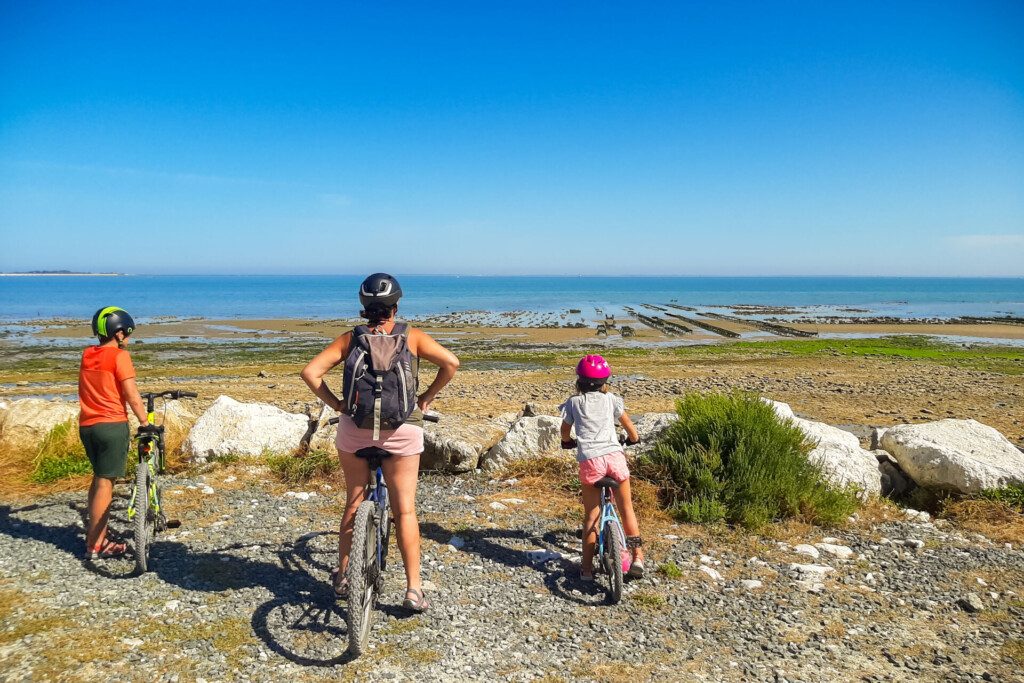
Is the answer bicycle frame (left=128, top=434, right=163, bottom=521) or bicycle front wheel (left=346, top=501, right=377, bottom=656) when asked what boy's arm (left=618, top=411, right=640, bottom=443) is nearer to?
bicycle front wheel (left=346, top=501, right=377, bottom=656)

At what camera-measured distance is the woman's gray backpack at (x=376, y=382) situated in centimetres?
417

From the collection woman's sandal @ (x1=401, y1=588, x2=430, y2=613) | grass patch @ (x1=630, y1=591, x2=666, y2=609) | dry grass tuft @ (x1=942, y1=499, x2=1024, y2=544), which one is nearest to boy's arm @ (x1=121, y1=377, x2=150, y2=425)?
woman's sandal @ (x1=401, y1=588, x2=430, y2=613)

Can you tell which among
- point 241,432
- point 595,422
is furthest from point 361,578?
point 241,432

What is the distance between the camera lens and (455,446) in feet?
28.8

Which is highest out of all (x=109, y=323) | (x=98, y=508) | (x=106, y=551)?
(x=109, y=323)

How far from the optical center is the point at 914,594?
5.47 m

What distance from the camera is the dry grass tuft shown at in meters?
6.79

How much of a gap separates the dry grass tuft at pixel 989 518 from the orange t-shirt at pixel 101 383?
901 centimetres

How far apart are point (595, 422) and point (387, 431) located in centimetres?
196

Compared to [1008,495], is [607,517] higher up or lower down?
higher up

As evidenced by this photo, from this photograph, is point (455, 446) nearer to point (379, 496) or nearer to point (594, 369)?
point (594, 369)

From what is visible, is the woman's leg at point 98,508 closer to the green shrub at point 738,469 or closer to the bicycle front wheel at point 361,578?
the bicycle front wheel at point 361,578

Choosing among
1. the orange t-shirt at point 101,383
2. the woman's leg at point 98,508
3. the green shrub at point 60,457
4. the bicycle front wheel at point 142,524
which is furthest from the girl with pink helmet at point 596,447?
the green shrub at point 60,457

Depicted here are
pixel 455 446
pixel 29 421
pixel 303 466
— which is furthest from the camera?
pixel 29 421
